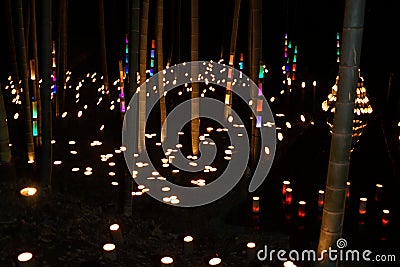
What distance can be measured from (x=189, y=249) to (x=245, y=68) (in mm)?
8678

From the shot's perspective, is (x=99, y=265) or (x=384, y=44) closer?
(x=99, y=265)

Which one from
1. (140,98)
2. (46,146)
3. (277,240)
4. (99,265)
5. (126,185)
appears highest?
(140,98)

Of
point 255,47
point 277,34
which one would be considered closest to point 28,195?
point 255,47

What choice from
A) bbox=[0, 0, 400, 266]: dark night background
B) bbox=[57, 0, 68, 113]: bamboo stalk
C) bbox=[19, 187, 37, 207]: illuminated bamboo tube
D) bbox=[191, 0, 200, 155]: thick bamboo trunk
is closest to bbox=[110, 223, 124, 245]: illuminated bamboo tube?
bbox=[19, 187, 37, 207]: illuminated bamboo tube

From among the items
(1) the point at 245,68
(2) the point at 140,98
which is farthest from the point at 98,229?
(1) the point at 245,68

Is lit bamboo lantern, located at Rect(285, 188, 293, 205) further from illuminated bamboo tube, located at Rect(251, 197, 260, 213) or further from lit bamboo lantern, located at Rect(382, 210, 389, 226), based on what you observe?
lit bamboo lantern, located at Rect(382, 210, 389, 226)

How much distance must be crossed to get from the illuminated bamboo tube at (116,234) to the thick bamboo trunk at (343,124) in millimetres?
1822

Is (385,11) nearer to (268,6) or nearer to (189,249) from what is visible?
(268,6)

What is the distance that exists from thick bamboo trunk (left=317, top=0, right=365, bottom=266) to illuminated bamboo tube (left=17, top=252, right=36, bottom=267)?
1.94 meters

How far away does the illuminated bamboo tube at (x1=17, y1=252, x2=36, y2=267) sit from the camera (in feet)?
9.23

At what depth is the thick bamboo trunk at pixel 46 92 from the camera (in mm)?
3680

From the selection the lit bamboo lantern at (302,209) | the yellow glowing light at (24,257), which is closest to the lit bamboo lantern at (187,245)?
the yellow glowing light at (24,257)

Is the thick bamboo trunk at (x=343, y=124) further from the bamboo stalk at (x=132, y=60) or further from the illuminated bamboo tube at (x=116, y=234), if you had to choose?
the bamboo stalk at (x=132, y=60)

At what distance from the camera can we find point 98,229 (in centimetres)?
374
